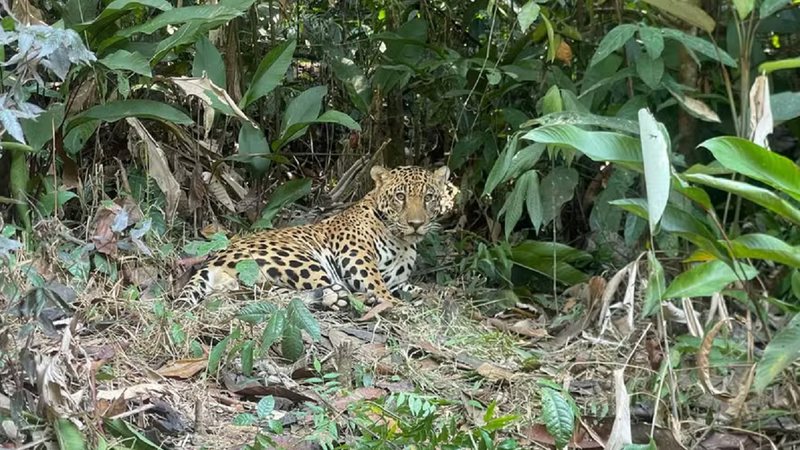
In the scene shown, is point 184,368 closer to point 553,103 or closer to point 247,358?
point 247,358

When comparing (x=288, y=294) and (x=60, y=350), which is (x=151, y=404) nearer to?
(x=60, y=350)

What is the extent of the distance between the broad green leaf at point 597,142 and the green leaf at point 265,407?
138 cm

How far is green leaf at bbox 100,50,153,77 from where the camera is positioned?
5316 millimetres

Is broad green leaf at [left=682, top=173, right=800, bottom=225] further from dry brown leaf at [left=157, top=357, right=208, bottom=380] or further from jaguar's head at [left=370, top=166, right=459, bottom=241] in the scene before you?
jaguar's head at [left=370, top=166, right=459, bottom=241]

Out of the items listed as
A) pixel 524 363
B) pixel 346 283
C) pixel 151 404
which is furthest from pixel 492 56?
pixel 151 404

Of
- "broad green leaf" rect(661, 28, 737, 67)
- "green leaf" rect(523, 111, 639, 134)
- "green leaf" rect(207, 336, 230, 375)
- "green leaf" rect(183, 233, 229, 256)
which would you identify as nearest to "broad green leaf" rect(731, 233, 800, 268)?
"green leaf" rect(523, 111, 639, 134)

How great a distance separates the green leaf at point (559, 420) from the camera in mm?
3949

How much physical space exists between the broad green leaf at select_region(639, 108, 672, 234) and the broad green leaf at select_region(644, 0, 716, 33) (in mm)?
1829

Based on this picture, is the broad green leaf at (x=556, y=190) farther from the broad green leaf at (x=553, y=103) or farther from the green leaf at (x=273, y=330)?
the green leaf at (x=273, y=330)

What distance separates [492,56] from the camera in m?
6.82

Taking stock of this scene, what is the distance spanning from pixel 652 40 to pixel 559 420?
7.25 feet

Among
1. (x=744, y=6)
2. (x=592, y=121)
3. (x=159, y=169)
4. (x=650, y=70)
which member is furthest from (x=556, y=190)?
(x=159, y=169)

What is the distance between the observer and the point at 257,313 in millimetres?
Result: 4625

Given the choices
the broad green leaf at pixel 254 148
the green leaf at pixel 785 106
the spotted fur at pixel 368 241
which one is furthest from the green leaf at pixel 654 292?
the broad green leaf at pixel 254 148
